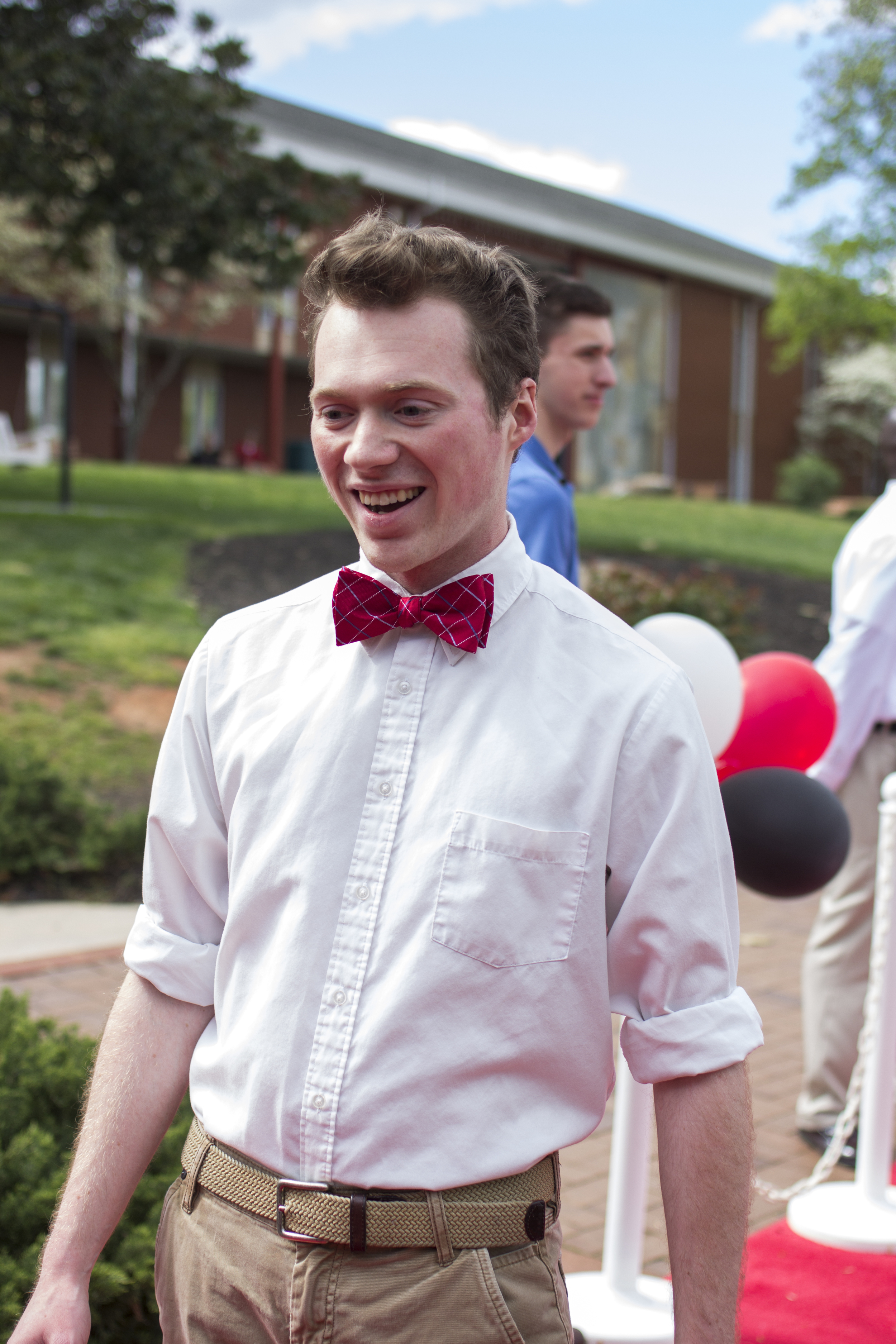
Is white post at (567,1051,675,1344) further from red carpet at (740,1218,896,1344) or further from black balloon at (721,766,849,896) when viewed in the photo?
black balloon at (721,766,849,896)

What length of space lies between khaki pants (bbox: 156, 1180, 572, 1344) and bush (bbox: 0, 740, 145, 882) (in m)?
5.25

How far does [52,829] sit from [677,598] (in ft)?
18.2

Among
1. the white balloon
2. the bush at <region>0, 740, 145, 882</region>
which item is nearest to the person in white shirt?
the white balloon

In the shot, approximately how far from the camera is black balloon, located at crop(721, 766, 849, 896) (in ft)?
9.34

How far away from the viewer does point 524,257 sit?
2.18 meters

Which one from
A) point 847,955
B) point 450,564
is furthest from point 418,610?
point 847,955

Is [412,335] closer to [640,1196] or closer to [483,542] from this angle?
[483,542]

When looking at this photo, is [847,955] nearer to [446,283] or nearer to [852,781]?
[852,781]

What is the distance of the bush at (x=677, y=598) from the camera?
9.95 meters

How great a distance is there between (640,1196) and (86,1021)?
2.62 metres

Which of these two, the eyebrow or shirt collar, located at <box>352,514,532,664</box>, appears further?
shirt collar, located at <box>352,514,532,664</box>

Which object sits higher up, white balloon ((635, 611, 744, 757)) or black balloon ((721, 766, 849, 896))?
white balloon ((635, 611, 744, 757))

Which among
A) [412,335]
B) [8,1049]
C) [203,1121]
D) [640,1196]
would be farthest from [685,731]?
[8,1049]

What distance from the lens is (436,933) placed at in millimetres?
1568
